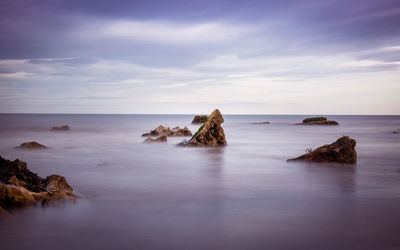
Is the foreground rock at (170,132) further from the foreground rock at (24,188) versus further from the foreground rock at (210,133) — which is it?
the foreground rock at (24,188)

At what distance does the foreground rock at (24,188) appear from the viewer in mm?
5801

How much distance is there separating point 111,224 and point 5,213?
A: 169cm

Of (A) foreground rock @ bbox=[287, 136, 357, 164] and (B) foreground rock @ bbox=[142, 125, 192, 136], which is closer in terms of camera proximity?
(A) foreground rock @ bbox=[287, 136, 357, 164]

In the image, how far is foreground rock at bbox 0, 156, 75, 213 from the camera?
5801 millimetres

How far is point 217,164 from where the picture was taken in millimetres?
12820

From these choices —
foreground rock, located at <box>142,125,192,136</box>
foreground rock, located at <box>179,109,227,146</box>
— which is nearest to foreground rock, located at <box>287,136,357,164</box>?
foreground rock, located at <box>179,109,227,146</box>

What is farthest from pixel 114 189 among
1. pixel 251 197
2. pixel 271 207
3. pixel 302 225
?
pixel 302 225

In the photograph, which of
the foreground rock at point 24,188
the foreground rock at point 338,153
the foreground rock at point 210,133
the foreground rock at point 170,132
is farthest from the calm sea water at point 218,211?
the foreground rock at point 170,132

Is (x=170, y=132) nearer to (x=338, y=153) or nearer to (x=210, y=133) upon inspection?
(x=210, y=133)

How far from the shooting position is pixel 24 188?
19.8 feet

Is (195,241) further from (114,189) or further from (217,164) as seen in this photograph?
(217,164)

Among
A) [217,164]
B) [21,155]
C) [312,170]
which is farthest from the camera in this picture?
[21,155]

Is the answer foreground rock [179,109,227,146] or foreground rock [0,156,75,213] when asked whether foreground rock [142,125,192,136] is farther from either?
foreground rock [0,156,75,213]

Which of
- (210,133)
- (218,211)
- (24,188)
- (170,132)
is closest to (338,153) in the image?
(218,211)
